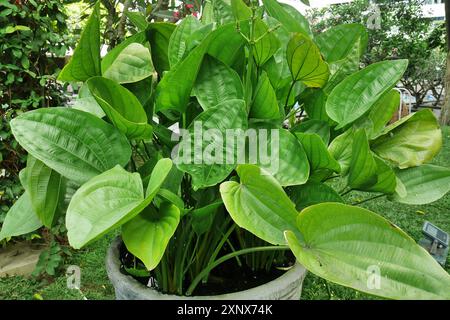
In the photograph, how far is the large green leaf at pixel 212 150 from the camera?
554mm

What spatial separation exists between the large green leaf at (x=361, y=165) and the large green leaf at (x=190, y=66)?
24cm

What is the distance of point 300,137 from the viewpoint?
0.60 m

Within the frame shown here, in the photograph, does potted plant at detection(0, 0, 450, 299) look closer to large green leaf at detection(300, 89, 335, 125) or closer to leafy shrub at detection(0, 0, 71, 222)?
large green leaf at detection(300, 89, 335, 125)

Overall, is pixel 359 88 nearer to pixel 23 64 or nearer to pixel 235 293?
pixel 235 293

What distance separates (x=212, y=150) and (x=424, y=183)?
40 cm

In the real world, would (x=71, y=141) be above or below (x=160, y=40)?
below

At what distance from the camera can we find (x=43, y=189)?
605mm

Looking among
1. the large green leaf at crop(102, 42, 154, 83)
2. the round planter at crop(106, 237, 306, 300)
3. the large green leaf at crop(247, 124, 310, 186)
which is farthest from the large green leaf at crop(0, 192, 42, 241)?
the large green leaf at crop(247, 124, 310, 186)

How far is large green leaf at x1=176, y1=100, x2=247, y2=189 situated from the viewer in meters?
0.55

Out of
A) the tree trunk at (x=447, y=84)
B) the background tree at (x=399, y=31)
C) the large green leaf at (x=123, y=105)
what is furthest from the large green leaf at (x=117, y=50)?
the background tree at (x=399, y=31)

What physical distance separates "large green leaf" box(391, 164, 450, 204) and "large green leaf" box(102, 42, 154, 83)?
46 centimetres

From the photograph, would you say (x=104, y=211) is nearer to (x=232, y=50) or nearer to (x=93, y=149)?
(x=93, y=149)

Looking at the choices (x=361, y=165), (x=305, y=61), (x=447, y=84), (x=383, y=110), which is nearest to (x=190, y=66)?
(x=305, y=61)
